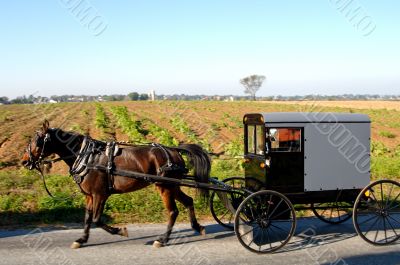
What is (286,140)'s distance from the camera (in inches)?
282

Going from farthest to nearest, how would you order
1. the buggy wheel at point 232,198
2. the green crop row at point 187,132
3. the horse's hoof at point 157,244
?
the green crop row at point 187,132
the buggy wheel at point 232,198
the horse's hoof at point 157,244

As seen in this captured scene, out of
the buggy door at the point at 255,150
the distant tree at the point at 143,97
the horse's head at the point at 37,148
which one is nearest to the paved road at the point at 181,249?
the buggy door at the point at 255,150

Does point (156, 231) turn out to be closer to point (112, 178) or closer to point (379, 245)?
point (112, 178)

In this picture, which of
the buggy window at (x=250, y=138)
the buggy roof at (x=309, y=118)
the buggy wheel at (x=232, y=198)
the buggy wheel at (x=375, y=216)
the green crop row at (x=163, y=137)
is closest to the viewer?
the buggy wheel at (x=375, y=216)

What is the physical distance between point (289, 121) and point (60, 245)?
4442mm

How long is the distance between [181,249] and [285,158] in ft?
7.81

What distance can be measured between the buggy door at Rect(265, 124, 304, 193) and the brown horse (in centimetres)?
120

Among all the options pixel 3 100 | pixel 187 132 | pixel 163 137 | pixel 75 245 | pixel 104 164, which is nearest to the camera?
pixel 75 245

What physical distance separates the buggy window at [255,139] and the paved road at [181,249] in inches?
65.1

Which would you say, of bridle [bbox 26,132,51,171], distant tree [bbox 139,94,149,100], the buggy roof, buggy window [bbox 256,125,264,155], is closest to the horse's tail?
buggy window [bbox 256,125,264,155]

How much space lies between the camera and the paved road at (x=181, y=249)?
6078mm

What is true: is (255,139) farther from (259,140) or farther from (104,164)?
(104,164)

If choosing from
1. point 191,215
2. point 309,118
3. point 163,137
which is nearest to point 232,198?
point 191,215

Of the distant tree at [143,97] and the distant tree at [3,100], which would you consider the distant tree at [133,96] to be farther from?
the distant tree at [3,100]
